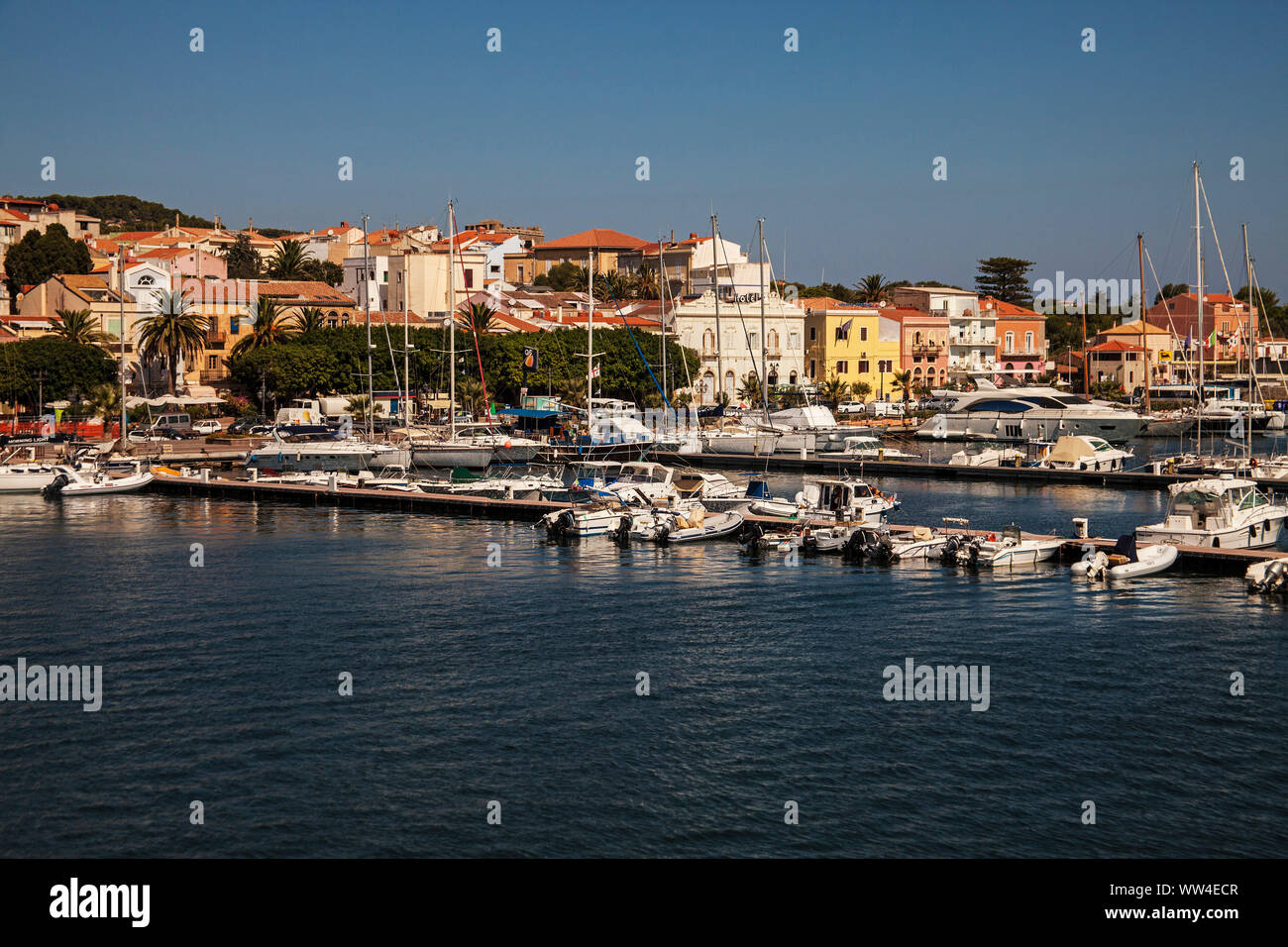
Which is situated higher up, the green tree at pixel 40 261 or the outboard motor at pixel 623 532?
the green tree at pixel 40 261

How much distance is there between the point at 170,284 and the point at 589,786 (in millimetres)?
87449

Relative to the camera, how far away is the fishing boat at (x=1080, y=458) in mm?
68312

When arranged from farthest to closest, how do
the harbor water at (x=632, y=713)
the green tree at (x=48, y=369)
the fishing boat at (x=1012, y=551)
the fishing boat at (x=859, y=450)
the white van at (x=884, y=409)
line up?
1. the white van at (x=884, y=409)
2. the green tree at (x=48, y=369)
3. the fishing boat at (x=859, y=450)
4. the fishing boat at (x=1012, y=551)
5. the harbor water at (x=632, y=713)

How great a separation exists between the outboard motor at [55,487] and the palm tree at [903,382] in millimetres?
71702

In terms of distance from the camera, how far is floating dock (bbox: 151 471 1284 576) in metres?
39.4

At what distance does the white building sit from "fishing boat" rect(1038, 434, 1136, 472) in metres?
36.2

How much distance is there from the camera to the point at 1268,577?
36.1 meters

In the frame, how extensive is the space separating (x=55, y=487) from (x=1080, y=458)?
163ft

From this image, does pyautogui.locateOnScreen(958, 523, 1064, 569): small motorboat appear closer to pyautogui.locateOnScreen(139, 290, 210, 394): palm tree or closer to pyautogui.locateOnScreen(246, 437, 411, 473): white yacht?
pyautogui.locateOnScreen(246, 437, 411, 473): white yacht

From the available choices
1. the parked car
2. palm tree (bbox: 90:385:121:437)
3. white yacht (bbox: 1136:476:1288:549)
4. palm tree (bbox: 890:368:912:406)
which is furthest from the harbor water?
palm tree (bbox: 890:368:912:406)

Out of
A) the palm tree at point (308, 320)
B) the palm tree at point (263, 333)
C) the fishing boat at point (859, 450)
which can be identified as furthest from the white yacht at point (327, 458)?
the palm tree at point (308, 320)

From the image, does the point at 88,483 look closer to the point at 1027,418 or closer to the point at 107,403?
the point at 107,403

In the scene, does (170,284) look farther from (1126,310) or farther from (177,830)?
(1126,310)

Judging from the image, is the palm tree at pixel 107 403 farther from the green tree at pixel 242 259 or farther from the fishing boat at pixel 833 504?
the green tree at pixel 242 259
